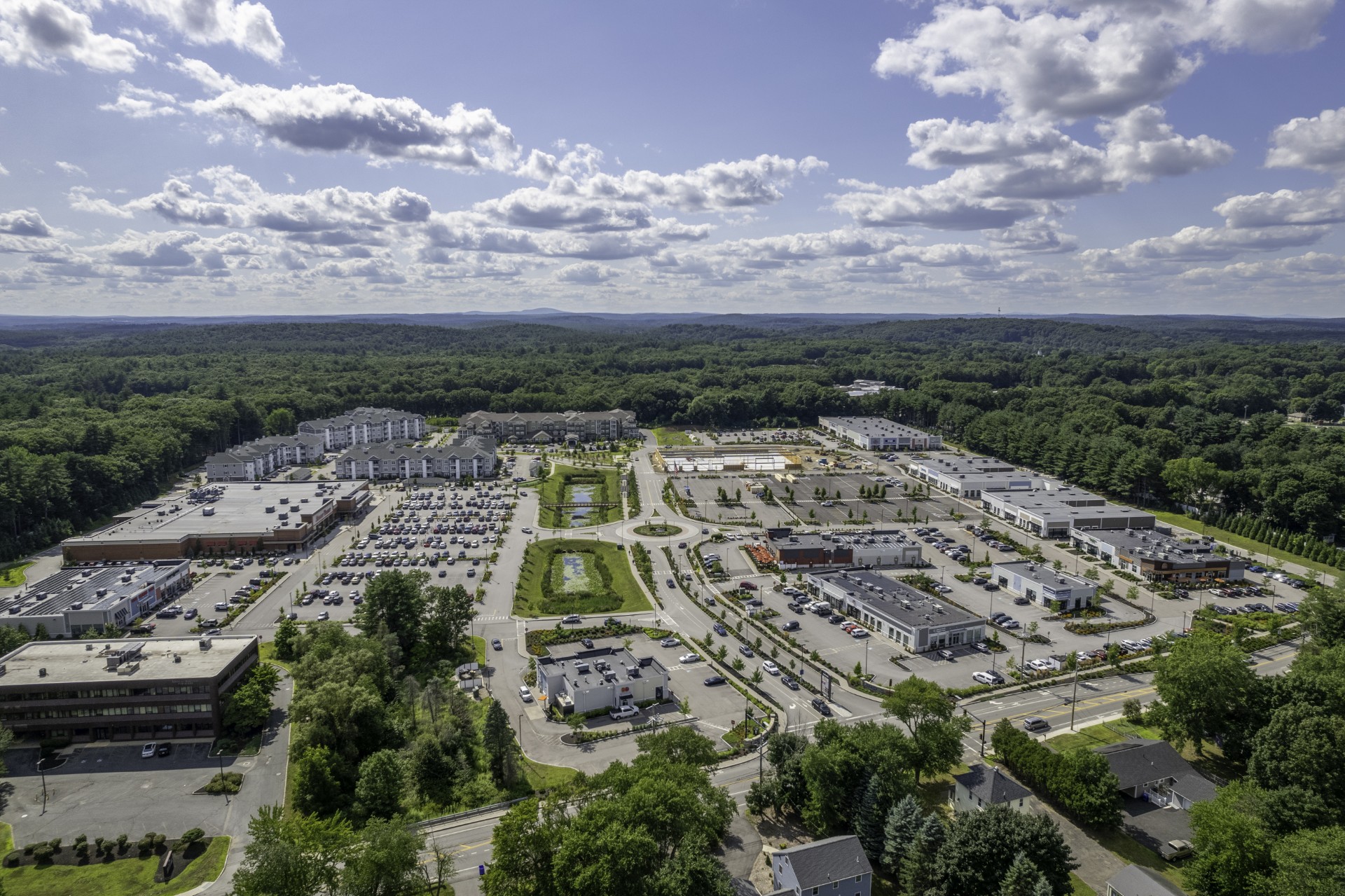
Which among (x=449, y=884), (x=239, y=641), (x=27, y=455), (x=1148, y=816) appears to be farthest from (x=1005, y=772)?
(x=27, y=455)

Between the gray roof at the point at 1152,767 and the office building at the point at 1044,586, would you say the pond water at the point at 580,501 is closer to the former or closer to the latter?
the office building at the point at 1044,586

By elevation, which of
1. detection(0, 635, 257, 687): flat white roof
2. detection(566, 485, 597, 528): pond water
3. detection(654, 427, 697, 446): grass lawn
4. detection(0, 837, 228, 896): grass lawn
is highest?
detection(0, 635, 257, 687): flat white roof

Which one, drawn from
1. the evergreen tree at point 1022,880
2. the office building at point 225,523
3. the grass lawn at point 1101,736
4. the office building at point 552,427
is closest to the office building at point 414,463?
the office building at point 225,523

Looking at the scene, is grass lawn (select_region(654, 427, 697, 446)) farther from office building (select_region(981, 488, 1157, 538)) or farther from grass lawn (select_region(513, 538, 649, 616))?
grass lawn (select_region(513, 538, 649, 616))

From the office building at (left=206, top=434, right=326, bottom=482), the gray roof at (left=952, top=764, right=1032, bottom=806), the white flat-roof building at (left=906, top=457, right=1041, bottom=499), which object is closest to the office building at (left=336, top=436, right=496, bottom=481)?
the office building at (left=206, top=434, right=326, bottom=482)

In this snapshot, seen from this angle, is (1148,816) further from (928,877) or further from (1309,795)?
(928,877)

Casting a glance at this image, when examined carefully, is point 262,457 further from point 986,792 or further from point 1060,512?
point 986,792
